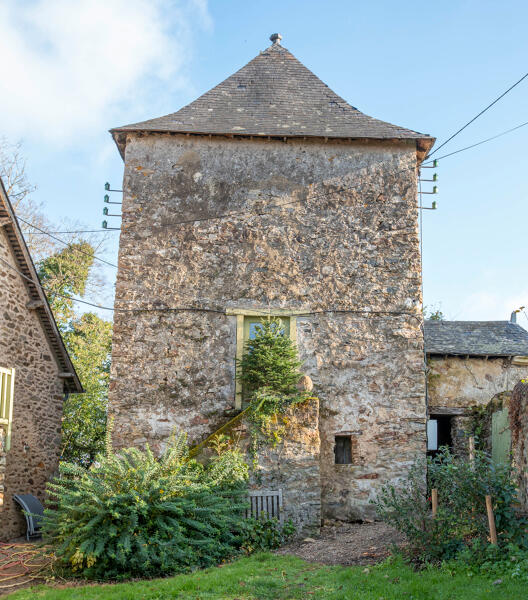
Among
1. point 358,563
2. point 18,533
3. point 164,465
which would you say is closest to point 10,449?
point 18,533

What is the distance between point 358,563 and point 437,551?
1.14 metres

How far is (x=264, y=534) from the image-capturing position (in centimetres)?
943

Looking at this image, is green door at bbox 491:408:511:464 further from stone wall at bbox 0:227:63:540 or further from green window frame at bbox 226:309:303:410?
stone wall at bbox 0:227:63:540

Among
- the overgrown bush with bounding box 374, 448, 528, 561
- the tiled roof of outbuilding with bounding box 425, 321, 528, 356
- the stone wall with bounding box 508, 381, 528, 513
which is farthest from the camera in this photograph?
the tiled roof of outbuilding with bounding box 425, 321, 528, 356

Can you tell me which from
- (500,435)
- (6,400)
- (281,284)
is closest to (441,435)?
(500,435)

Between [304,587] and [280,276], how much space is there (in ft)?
20.3

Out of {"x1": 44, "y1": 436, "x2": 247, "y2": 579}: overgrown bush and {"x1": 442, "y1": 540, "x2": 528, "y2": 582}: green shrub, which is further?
{"x1": 44, "y1": 436, "x2": 247, "y2": 579}: overgrown bush

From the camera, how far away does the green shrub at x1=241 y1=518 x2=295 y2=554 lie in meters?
9.23

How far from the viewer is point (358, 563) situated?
800 centimetres

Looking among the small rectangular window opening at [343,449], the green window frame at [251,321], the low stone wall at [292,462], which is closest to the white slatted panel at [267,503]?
the low stone wall at [292,462]

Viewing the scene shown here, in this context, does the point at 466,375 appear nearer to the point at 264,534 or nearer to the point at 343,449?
the point at 343,449

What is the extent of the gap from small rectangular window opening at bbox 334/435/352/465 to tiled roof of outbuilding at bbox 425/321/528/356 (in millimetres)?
3431

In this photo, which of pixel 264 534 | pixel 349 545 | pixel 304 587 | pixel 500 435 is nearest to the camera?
pixel 304 587

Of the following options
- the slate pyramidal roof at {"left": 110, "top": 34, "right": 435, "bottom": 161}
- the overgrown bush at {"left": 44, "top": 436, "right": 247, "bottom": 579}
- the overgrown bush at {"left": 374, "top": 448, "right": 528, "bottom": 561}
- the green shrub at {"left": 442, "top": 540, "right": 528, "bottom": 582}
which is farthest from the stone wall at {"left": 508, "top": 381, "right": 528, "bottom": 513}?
the slate pyramidal roof at {"left": 110, "top": 34, "right": 435, "bottom": 161}
